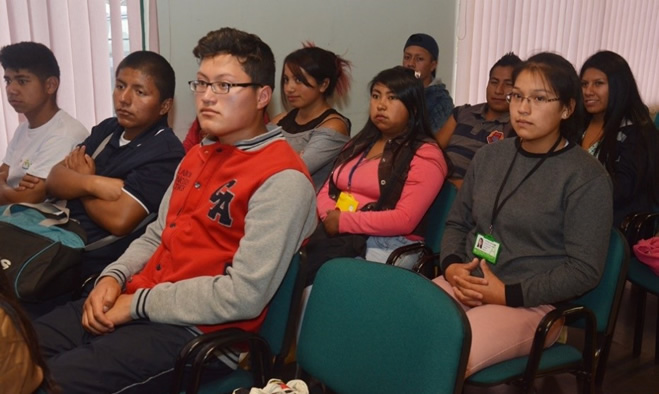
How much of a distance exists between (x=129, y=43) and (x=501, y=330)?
232 centimetres

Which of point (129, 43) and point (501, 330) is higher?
point (129, 43)

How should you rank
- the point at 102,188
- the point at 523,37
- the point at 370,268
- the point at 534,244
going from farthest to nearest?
the point at 523,37 < the point at 102,188 < the point at 534,244 < the point at 370,268

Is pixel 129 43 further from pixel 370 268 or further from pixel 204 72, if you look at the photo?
pixel 370 268

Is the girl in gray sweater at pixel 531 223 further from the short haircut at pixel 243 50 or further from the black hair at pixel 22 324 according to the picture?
the black hair at pixel 22 324

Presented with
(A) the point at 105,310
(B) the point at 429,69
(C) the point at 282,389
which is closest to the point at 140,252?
(A) the point at 105,310

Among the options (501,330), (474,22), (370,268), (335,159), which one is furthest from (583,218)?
(474,22)

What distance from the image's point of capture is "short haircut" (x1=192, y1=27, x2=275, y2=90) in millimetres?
1818

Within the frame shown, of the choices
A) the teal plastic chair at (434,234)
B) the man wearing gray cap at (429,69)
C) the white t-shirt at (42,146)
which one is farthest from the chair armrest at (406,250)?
the white t-shirt at (42,146)

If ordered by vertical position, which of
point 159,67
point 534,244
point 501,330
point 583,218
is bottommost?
point 501,330

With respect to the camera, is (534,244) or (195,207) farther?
(534,244)

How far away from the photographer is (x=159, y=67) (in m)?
2.41

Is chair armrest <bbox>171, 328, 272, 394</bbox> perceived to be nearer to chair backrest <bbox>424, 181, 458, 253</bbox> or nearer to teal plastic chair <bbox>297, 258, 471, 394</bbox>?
teal plastic chair <bbox>297, 258, 471, 394</bbox>

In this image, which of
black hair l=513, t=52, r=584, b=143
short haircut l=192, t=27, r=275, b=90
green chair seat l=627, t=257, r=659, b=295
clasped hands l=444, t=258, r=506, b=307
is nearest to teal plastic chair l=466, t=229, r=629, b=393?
clasped hands l=444, t=258, r=506, b=307

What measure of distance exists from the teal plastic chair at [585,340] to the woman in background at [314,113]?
145 centimetres
